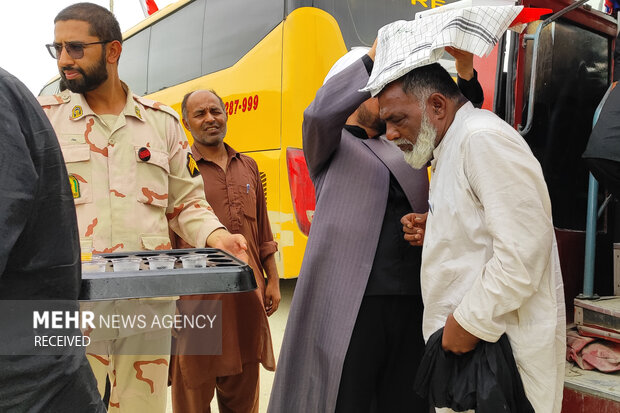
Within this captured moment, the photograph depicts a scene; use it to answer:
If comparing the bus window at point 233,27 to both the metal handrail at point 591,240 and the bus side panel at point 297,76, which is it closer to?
the bus side panel at point 297,76

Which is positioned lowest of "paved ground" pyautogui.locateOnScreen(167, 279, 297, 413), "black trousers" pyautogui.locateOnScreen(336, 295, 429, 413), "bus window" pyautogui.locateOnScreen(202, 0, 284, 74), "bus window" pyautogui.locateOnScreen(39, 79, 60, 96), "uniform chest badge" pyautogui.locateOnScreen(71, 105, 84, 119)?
"paved ground" pyautogui.locateOnScreen(167, 279, 297, 413)

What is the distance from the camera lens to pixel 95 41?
196 centimetres

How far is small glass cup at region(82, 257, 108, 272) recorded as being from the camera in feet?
4.42

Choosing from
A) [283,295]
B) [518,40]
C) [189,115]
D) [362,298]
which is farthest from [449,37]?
[283,295]

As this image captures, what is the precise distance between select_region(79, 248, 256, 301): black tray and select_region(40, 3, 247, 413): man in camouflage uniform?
59 cm

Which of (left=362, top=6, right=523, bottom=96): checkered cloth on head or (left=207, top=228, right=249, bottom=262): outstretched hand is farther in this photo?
(left=207, top=228, right=249, bottom=262): outstretched hand

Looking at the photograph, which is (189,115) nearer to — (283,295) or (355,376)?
(355,376)

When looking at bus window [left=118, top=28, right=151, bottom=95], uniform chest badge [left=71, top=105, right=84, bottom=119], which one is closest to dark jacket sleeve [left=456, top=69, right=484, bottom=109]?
uniform chest badge [left=71, top=105, right=84, bottom=119]

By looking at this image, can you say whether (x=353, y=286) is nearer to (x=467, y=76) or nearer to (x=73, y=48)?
(x=467, y=76)

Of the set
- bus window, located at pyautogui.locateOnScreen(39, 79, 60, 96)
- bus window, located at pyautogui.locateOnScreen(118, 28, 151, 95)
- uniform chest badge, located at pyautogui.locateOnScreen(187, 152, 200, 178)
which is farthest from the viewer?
bus window, located at pyautogui.locateOnScreen(39, 79, 60, 96)

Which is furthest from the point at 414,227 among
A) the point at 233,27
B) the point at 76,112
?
the point at 233,27

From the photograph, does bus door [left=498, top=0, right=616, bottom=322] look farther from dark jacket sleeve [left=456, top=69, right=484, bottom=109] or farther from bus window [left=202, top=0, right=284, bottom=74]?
bus window [left=202, top=0, right=284, bottom=74]

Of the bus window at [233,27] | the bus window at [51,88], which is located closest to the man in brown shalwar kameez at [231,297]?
the bus window at [233,27]

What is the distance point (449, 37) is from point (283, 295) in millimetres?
4163
